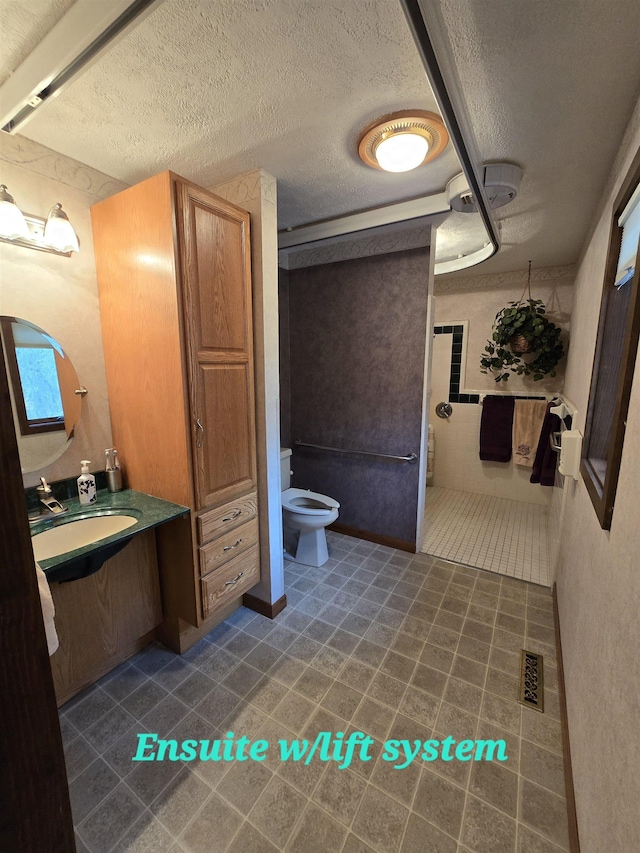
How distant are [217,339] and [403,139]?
3.59 feet

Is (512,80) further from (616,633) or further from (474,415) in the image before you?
(474,415)

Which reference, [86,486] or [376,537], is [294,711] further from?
[376,537]

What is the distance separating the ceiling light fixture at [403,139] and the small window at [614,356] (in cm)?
69

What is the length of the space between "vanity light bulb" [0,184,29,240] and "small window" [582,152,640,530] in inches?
81.5

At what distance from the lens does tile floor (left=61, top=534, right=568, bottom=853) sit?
3.62 ft

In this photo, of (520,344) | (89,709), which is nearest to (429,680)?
(89,709)

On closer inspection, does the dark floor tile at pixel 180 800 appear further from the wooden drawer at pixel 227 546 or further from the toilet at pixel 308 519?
the toilet at pixel 308 519

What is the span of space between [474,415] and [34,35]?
3.98m

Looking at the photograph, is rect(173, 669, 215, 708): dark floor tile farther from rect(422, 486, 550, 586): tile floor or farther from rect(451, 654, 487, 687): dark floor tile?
rect(422, 486, 550, 586): tile floor

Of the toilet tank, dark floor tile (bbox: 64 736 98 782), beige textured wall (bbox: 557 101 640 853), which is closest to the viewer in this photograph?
beige textured wall (bbox: 557 101 640 853)

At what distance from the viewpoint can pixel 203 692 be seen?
157 cm

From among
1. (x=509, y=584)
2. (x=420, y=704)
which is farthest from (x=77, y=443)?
(x=509, y=584)

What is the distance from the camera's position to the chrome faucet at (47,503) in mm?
1468

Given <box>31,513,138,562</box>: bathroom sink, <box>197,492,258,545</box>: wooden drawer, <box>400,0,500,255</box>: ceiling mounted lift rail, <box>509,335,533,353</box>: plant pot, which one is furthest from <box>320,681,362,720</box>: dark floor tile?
<box>509,335,533,353</box>: plant pot
